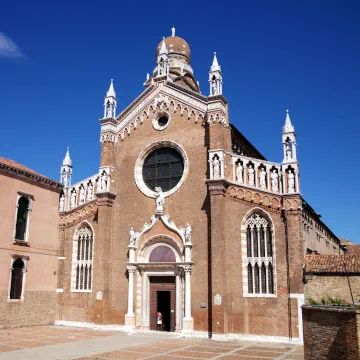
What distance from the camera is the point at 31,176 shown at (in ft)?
87.8

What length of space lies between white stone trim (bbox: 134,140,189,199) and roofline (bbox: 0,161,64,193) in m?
6.21

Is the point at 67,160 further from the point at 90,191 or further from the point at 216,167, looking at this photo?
the point at 216,167

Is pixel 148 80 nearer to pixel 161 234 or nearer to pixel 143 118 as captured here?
pixel 143 118

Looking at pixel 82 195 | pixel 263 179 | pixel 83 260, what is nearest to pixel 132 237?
pixel 83 260

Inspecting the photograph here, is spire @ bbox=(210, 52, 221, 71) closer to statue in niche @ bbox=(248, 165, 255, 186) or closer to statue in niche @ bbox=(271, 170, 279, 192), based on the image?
statue in niche @ bbox=(248, 165, 255, 186)

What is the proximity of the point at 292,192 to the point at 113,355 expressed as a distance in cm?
1115

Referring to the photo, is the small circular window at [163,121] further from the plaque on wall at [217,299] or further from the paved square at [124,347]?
A: the paved square at [124,347]

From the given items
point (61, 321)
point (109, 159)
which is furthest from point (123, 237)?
point (61, 321)

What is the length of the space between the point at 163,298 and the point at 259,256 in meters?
6.08

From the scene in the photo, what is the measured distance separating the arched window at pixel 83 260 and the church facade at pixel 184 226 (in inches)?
2.4

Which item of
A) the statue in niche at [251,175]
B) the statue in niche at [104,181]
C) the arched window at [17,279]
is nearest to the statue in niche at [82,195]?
the statue in niche at [104,181]

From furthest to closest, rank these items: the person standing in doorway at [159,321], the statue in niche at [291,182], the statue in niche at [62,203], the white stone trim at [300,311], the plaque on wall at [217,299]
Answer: the statue in niche at [62,203], the person standing in doorway at [159,321], the statue in niche at [291,182], the plaque on wall at [217,299], the white stone trim at [300,311]

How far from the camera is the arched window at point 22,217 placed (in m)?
25.8

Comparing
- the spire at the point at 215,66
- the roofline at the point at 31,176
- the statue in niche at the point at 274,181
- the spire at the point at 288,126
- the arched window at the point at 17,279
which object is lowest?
the arched window at the point at 17,279
